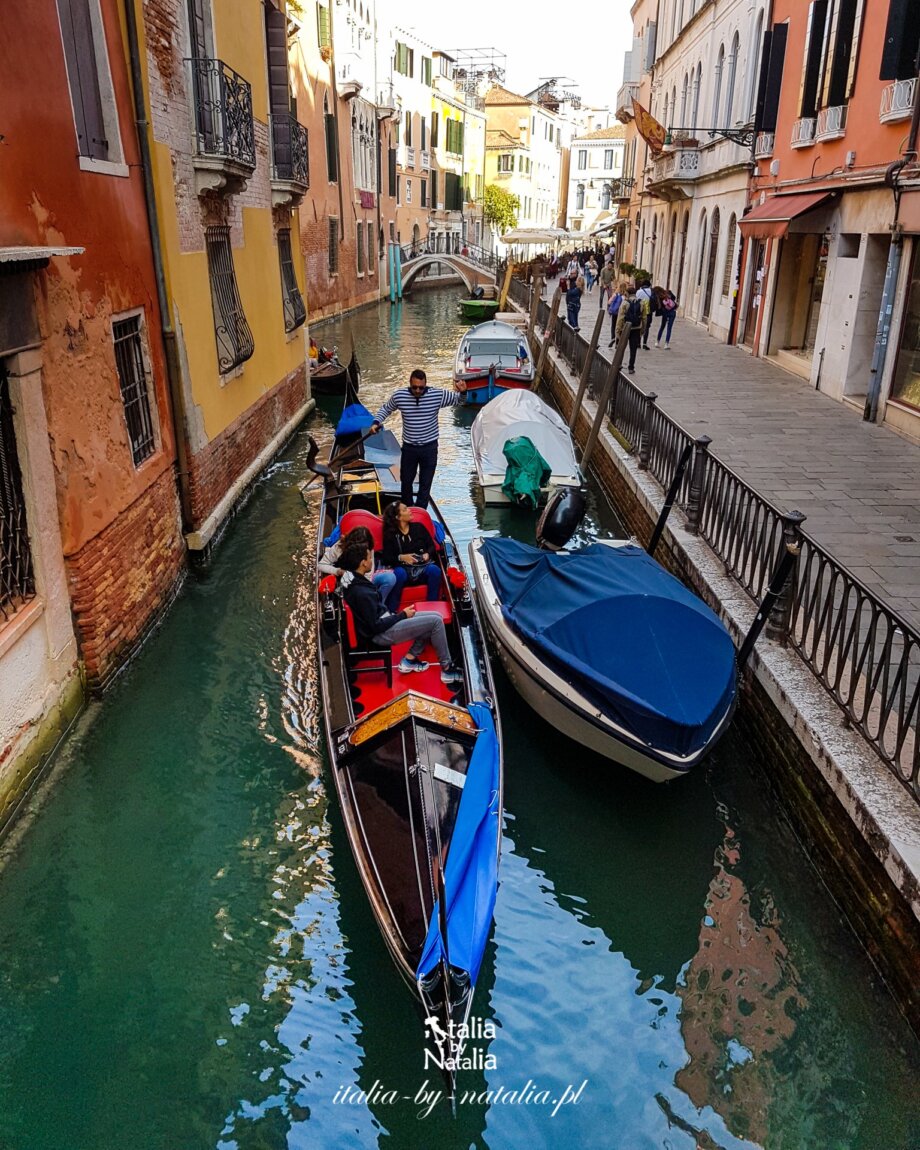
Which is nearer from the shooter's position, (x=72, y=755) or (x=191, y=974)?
(x=191, y=974)

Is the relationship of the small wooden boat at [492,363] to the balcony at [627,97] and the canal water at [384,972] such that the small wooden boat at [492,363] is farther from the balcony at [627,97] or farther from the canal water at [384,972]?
the balcony at [627,97]

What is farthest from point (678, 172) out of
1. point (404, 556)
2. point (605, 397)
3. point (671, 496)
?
point (404, 556)

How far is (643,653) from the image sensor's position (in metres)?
4.65

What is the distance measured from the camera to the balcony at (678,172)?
19.4 metres

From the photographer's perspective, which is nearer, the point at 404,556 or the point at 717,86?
the point at 404,556

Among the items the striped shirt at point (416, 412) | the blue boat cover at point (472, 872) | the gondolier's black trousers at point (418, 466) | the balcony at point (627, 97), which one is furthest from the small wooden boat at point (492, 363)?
the balcony at point (627, 97)

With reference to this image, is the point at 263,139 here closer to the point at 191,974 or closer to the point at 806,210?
the point at 806,210

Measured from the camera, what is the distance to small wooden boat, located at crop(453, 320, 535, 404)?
14.6 m

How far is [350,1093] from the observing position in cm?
325

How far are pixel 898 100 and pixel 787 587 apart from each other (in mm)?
7009

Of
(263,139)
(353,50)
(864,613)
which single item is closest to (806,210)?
(263,139)

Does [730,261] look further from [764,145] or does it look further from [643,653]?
[643,653]

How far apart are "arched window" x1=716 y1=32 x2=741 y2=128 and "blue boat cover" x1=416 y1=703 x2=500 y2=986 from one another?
16.7 m

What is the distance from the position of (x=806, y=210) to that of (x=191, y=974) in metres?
11.4
